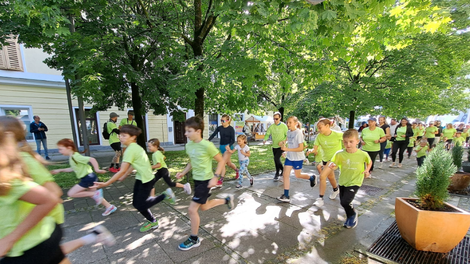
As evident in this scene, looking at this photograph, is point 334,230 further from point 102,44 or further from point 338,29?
point 102,44

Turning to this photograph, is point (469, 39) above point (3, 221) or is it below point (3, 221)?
above

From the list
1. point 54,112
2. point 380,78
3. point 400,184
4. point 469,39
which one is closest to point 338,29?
point 400,184

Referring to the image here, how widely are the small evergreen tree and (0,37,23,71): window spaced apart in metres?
17.1

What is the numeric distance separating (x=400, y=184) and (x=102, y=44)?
32.3 ft

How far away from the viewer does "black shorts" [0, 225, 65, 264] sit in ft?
4.67

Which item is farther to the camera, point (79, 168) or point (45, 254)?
point (79, 168)

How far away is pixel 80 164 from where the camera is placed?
382 centimetres

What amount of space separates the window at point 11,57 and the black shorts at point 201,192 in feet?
47.7

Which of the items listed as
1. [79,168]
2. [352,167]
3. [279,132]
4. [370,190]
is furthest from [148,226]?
[370,190]

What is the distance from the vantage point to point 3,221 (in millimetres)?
1394

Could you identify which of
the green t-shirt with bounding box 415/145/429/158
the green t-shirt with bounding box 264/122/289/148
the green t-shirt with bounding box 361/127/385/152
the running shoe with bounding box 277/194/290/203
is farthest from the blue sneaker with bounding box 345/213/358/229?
the green t-shirt with bounding box 415/145/429/158

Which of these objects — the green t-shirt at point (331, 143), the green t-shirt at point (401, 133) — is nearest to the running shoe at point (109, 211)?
the green t-shirt at point (331, 143)

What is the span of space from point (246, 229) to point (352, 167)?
2.06 m

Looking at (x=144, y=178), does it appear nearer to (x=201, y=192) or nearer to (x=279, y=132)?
(x=201, y=192)
